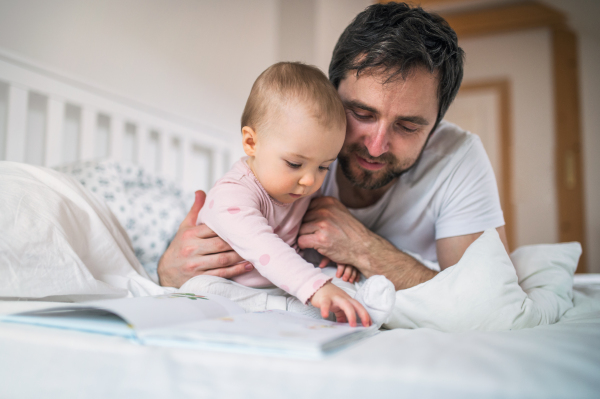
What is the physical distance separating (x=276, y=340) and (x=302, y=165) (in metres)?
0.47

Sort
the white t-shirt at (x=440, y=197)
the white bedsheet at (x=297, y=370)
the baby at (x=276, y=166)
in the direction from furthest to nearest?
the white t-shirt at (x=440, y=197) → the baby at (x=276, y=166) → the white bedsheet at (x=297, y=370)

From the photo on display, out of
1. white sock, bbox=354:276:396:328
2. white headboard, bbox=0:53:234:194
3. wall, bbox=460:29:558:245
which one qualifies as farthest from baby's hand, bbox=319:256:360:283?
wall, bbox=460:29:558:245

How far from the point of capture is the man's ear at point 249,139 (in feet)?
2.88

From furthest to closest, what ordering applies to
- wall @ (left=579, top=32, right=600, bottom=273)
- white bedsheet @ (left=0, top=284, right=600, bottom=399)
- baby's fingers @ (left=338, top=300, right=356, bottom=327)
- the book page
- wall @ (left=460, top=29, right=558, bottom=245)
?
wall @ (left=460, top=29, right=558, bottom=245), wall @ (left=579, top=32, right=600, bottom=273), baby's fingers @ (left=338, top=300, right=356, bottom=327), the book page, white bedsheet @ (left=0, top=284, right=600, bottom=399)

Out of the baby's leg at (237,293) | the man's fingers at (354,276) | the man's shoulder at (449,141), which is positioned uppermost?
the man's shoulder at (449,141)

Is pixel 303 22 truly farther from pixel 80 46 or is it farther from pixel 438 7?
pixel 438 7

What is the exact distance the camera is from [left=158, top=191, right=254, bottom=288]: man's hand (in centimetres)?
89

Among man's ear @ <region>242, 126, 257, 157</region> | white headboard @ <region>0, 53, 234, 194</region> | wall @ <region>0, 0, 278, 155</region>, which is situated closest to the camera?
man's ear @ <region>242, 126, 257, 157</region>

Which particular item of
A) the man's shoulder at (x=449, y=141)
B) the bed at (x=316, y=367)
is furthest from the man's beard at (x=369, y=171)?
the bed at (x=316, y=367)

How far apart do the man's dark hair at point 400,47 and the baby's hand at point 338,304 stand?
0.58 meters

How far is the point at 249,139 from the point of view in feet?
2.93

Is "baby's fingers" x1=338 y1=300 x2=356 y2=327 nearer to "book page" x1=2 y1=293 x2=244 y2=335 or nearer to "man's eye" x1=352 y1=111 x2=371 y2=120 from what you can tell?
"book page" x1=2 y1=293 x2=244 y2=335

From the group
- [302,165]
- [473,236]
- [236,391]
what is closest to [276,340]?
[236,391]

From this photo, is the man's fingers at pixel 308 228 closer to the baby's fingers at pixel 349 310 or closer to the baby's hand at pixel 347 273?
the baby's hand at pixel 347 273
